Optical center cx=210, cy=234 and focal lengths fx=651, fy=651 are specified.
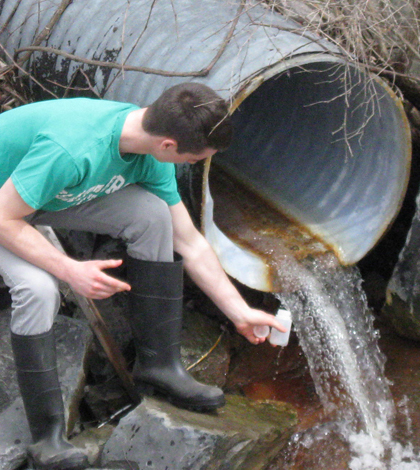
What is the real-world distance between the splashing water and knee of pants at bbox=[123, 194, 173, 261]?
3.20ft

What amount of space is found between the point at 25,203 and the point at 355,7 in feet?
6.96

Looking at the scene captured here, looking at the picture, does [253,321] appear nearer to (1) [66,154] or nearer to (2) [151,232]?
(2) [151,232]

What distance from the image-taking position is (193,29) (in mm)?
2998

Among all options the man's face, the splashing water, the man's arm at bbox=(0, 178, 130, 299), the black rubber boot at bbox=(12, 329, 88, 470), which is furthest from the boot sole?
the man's face

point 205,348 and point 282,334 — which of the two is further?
point 205,348

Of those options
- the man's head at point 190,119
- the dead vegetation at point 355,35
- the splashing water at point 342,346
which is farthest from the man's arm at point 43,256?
the splashing water at point 342,346

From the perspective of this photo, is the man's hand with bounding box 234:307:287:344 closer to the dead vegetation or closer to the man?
the man

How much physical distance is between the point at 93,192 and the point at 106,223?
0.18m

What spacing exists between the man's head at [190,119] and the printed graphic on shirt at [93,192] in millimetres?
322

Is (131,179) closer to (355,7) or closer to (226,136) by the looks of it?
(226,136)

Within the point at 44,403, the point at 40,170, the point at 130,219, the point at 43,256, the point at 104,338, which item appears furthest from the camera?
the point at 104,338

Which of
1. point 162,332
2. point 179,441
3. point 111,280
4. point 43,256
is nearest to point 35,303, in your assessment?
point 43,256

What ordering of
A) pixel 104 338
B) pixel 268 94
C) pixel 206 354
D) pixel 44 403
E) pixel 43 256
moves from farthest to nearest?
pixel 268 94 → pixel 206 354 → pixel 104 338 → pixel 44 403 → pixel 43 256

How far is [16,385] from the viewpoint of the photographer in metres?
2.62
